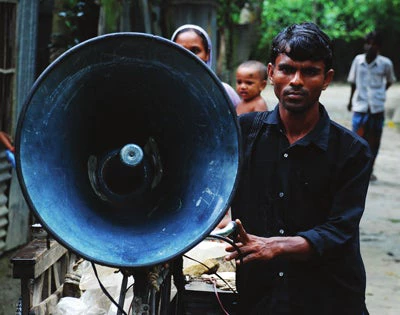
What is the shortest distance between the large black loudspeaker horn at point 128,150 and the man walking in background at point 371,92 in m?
7.82

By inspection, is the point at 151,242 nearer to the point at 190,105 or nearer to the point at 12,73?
the point at 190,105

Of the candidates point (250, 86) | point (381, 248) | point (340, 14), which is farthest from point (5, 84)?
point (340, 14)

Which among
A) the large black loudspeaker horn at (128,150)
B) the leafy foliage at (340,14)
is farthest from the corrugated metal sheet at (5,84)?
the leafy foliage at (340,14)

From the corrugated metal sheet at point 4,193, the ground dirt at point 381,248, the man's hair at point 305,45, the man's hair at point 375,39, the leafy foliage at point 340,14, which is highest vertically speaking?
the leafy foliage at point 340,14

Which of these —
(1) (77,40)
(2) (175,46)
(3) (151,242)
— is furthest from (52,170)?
(1) (77,40)

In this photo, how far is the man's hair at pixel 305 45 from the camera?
2697mm

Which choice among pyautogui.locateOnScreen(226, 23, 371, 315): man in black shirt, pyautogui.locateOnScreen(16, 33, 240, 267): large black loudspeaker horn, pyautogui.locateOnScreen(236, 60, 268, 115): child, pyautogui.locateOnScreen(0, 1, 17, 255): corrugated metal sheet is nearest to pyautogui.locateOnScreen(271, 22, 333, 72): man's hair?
pyautogui.locateOnScreen(226, 23, 371, 315): man in black shirt

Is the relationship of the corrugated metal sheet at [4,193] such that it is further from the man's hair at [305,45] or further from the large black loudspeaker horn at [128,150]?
the man's hair at [305,45]

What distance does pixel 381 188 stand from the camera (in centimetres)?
1055

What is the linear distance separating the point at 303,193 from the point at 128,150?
612 millimetres

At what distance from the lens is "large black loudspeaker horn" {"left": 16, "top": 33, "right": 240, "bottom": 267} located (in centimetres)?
244

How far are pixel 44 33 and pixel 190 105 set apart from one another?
583 cm

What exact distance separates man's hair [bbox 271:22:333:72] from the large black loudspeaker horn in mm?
377

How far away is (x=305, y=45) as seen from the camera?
8.84 feet
